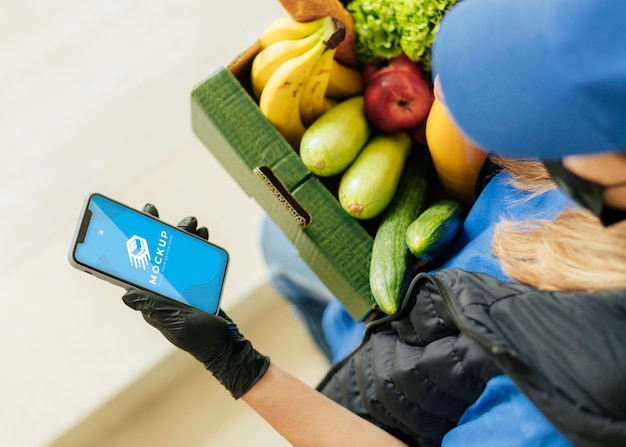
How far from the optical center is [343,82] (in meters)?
0.83

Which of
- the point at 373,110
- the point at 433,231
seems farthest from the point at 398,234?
the point at 373,110

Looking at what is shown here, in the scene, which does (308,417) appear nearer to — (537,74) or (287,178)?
(287,178)

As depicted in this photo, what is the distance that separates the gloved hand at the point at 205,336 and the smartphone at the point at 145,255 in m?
0.02

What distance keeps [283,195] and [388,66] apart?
22 centimetres

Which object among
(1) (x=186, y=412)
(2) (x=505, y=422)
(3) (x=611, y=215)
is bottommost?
(1) (x=186, y=412)

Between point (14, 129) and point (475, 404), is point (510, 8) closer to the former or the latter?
point (475, 404)

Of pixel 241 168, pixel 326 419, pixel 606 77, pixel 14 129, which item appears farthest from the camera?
pixel 14 129

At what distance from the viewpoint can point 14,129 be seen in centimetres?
124

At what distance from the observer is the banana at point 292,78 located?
0.75 m

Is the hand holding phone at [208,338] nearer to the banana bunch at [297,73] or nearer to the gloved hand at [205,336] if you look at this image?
the gloved hand at [205,336]

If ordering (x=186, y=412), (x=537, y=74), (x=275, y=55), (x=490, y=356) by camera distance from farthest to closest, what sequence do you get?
(x=186, y=412), (x=275, y=55), (x=490, y=356), (x=537, y=74)

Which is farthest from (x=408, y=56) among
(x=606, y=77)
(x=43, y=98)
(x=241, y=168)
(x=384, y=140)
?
(x=43, y=98)

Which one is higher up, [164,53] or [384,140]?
[164,53]

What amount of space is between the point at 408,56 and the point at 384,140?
109 millimetres
